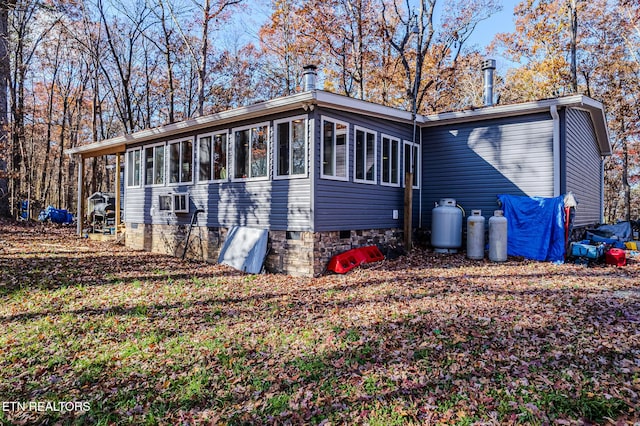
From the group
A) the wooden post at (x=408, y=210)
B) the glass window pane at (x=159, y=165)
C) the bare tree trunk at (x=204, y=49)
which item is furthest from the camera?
the bare tree trunk at (x=204, y=49)

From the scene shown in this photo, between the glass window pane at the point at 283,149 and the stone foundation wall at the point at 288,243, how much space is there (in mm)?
1224

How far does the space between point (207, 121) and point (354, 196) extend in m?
3.64

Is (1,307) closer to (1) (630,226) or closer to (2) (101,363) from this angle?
(2) (101,363)

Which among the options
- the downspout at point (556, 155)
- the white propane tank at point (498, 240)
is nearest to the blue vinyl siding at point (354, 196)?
the white propane tank at point (498, 240)

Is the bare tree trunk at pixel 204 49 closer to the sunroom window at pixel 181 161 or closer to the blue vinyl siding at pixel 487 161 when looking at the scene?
the sunroom window at pixel 181 161

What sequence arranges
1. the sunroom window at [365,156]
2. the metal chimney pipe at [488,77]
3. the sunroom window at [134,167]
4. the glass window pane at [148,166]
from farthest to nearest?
the sunroom window at [134,167] < the glass window pane at [148,166] < the metal chimney pipe at [488,77] < the sunroom window at [365,156]

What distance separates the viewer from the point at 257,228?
26.7 feet

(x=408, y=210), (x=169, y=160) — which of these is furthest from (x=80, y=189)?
(x=408, y=210)

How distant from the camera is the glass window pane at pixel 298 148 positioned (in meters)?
7.43

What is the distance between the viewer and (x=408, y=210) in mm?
9109

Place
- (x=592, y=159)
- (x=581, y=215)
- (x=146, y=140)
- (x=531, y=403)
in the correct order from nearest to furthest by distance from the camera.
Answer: (x=531, y=403) < (x=581, y=215) < (x=146, y=140) < (x=592, y=159)

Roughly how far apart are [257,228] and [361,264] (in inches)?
88.0

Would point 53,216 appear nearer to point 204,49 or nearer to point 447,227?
point 204,49

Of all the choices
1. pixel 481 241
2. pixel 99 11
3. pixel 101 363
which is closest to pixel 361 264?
pixel 481 241
